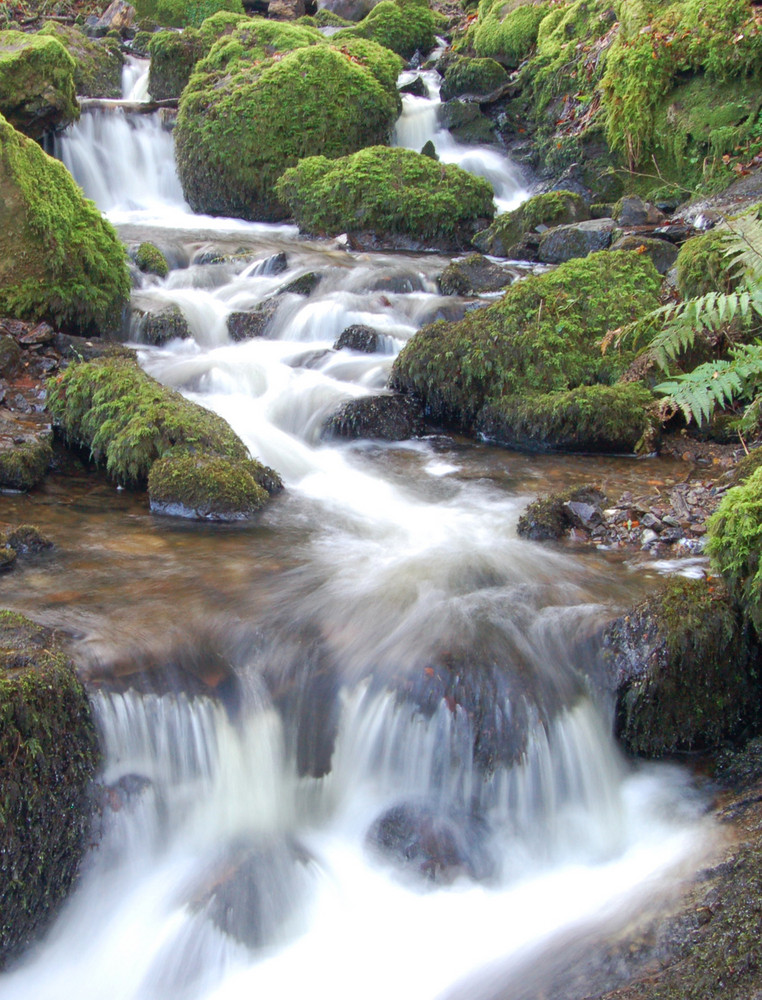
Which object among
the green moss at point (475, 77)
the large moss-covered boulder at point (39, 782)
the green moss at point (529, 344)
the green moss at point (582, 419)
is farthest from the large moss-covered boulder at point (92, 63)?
the large moss-covered boulder at point (39, 782)

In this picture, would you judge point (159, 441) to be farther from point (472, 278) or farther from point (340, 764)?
point (472, 278)

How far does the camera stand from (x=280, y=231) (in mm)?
13320

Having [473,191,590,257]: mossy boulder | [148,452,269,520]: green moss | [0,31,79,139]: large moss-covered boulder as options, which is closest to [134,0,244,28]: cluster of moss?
[0,31,79,139]: large moss-covered boulder

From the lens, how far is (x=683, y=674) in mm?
4043

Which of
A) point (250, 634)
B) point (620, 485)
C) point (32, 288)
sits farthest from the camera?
point (32, 288)

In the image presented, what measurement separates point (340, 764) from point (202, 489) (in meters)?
2.42

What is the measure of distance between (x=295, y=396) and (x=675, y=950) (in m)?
5.78

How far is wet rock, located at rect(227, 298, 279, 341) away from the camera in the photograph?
9.02 m

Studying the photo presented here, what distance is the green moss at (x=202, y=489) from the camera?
5844 mm

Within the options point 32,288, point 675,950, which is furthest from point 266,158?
point 675,950

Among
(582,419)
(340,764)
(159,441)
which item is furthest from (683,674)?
(159,441)

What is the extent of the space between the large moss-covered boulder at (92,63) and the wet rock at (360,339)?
12324 mm

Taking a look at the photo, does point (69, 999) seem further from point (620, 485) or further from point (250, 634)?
point (620, 485)

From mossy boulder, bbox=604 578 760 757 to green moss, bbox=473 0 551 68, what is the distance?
15.7 m
